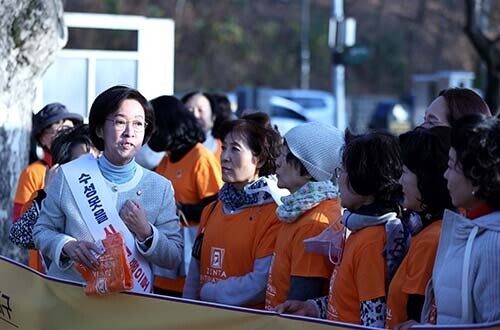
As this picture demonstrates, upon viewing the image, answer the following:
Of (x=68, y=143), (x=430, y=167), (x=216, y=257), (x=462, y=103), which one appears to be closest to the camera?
(x=430, y=167)

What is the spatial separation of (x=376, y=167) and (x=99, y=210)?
53.7 inches

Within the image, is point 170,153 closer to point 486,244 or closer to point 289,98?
point 486,244

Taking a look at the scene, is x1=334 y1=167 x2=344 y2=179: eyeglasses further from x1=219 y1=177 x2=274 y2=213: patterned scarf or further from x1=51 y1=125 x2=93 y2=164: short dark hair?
x1=51 y1=125 x2=93 y2=164: short dark hair

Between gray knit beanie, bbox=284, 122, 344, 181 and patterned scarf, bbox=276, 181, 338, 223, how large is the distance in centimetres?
7

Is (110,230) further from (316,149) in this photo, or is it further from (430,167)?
(430,167)

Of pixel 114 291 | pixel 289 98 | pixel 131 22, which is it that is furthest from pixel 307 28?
pixel 114 291

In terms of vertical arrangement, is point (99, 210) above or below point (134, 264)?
above

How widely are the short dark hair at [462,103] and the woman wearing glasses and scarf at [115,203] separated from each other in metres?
1.43

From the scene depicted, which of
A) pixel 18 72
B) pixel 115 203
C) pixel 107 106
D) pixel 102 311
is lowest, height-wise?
pixel 102 311

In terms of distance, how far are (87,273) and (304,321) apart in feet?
4.20

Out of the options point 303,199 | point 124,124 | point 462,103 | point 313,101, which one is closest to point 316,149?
point 303,199

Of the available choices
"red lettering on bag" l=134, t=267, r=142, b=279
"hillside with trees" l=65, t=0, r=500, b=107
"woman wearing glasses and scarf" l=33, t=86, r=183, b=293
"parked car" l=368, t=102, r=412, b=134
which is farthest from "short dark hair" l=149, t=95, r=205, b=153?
"hillside with trees" l=65, t=0, r=500, b=107

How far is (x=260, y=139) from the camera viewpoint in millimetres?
5574

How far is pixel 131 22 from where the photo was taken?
36.8 ft
